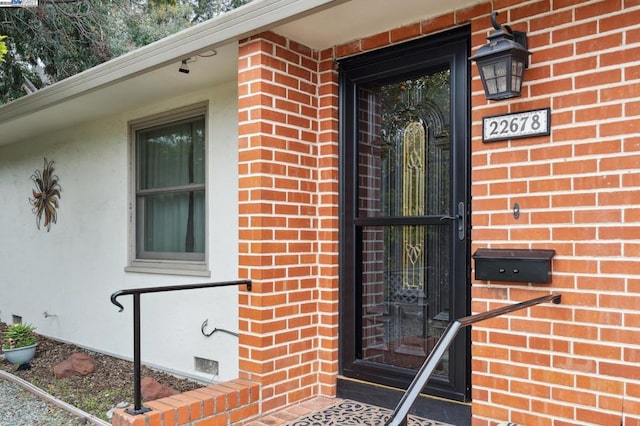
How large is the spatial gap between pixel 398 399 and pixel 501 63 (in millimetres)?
1884

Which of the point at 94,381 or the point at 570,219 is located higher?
the point at 570,219

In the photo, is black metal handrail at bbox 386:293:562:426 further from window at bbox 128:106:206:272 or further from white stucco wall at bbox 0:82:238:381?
window at bbox 128:106:206:272

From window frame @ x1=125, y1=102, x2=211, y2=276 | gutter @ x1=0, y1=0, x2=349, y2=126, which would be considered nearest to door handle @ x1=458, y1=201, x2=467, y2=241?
gutter @ x1=0, y1=0, x2=349, y2=126

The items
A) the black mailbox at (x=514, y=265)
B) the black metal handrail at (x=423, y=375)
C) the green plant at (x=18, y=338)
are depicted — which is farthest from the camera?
the green plant at (x=18, y=338)

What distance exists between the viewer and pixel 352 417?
281 centimetres

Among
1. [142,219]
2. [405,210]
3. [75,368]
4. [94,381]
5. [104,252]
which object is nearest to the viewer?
[405,210]

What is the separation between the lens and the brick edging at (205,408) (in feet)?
8.03

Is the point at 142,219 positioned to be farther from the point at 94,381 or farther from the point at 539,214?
the point at 539,214

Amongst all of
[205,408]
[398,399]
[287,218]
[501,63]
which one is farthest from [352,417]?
[501,63]

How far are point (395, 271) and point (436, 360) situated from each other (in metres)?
1.56

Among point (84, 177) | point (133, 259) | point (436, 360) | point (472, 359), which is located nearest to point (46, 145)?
point (84, 177)

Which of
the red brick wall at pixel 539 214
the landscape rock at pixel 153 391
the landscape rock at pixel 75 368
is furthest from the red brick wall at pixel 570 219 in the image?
the landscape rock at pixel 75 368

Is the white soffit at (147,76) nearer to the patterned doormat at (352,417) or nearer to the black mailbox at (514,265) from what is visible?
the black mailbox at (514,265)

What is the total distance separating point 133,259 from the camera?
507 cm
